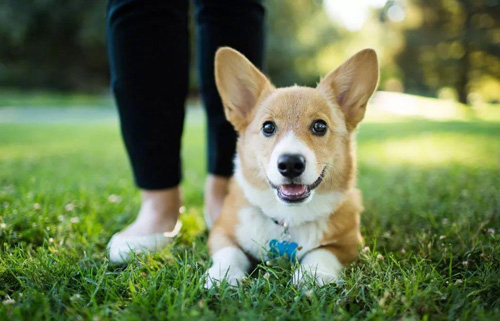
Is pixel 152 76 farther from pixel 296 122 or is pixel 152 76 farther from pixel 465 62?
pixel 465 62

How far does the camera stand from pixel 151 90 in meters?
1.86

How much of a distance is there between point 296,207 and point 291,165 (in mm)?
317

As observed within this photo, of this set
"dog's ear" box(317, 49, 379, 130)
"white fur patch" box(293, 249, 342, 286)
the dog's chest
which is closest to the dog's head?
"dog's ear" box(317, 49, 379, 130)

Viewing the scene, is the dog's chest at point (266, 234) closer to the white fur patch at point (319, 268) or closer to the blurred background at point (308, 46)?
the white fur patch at point (319, 268)

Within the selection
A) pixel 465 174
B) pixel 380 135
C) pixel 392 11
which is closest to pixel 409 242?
pixel 465 174

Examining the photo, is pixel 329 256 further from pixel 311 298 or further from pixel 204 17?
pixel 204 17

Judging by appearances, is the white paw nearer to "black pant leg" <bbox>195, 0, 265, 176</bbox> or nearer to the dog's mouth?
the dog's mouth

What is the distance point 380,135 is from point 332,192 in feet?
19.4

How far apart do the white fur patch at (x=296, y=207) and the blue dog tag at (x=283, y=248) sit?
128mm

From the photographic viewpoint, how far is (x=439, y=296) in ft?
4.04

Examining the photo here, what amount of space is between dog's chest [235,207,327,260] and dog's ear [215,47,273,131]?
478mm

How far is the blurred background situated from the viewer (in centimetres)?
1435

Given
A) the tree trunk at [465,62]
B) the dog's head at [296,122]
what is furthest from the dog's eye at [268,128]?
the tree trunk at [465,62]

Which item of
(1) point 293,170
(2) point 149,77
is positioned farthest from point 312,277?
(2) point 149,77
